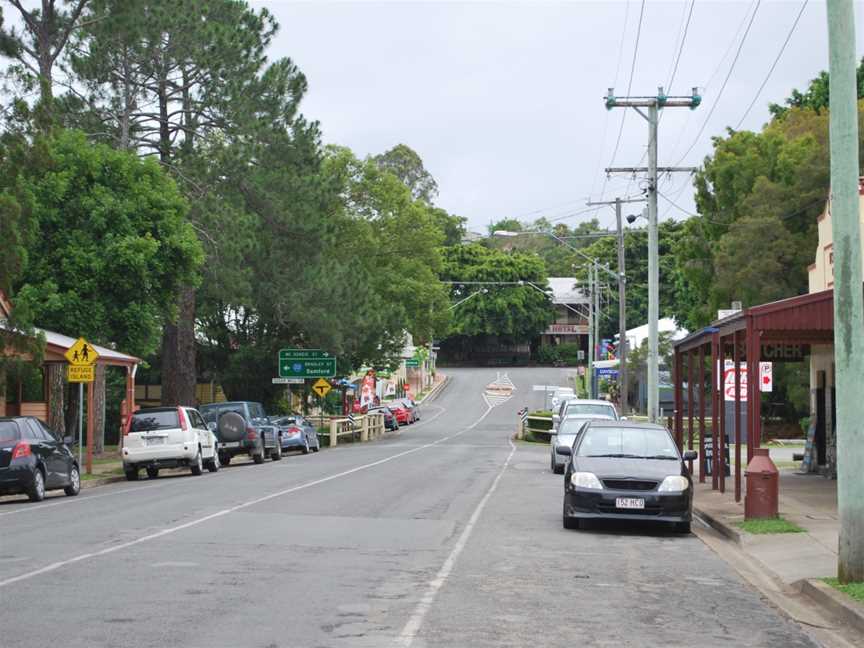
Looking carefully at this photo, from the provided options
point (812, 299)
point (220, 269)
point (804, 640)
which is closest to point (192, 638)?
point (804, 640)

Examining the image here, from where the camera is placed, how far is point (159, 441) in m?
29.9

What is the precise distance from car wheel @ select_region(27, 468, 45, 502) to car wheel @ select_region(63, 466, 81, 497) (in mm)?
1316

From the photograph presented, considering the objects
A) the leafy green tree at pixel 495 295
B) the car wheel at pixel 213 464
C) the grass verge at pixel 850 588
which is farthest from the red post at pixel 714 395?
the leafy green tree at pixel 495 295

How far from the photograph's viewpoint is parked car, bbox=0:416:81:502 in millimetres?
21859

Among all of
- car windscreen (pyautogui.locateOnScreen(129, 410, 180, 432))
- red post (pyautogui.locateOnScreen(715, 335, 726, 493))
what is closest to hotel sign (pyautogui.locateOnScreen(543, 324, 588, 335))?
car windscreen (pyautogui.locateOnScreen(129, 410, 180, 432))

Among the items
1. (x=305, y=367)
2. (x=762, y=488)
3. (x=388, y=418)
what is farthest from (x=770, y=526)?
(x=388, y=418)

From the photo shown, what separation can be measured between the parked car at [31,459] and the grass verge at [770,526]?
40.2ft

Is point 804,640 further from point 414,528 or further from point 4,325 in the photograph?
point 4,325

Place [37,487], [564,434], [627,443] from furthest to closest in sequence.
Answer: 1. [564,434]
2. [37,487]
3. [627,443]

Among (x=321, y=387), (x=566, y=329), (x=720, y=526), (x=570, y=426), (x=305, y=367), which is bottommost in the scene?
(x=720, y=526)

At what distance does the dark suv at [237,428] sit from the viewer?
36875 mm

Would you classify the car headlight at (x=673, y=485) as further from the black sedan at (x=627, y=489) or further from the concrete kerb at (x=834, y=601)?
the concrete kerb at (x=834, y=601)

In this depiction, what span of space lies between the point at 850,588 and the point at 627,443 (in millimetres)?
6955

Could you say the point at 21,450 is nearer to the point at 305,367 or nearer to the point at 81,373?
the point at 81,373
